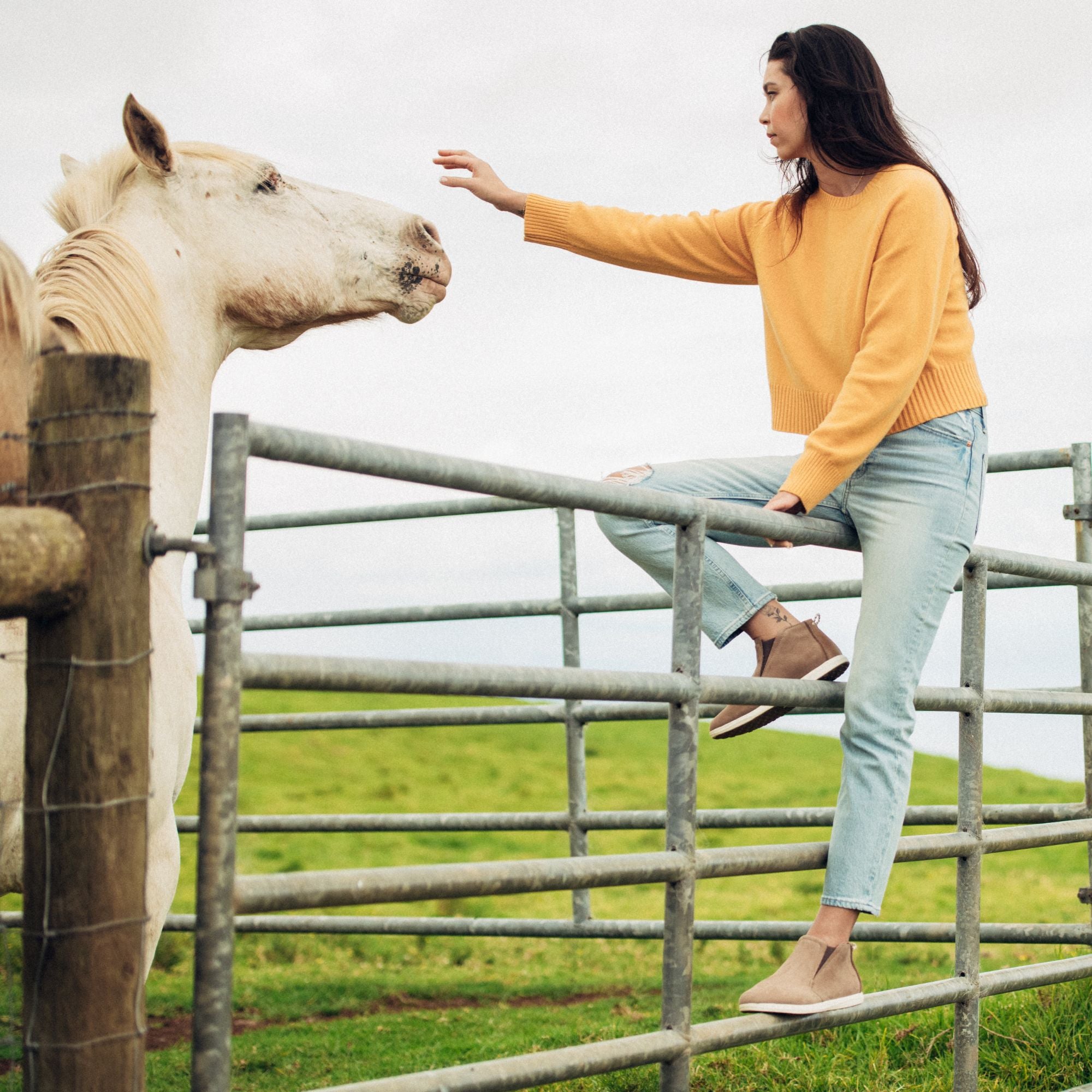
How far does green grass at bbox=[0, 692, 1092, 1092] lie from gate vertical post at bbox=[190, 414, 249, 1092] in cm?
196

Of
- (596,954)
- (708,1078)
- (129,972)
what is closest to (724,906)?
(596,954)

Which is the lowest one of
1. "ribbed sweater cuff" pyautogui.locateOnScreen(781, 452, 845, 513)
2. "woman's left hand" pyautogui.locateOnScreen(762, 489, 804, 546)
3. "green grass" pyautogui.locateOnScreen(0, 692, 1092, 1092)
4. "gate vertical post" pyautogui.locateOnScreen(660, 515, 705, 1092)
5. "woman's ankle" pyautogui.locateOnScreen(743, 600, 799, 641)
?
"green grass" pyautogui.locateOnScreen(0, 692, 1092, 1092)

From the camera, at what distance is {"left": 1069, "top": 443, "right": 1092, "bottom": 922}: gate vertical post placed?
3791mm

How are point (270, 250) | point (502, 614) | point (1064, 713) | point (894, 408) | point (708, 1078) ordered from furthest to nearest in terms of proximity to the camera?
point (502, 614), point (1064, 713), point (708, 1078), point (270, 250), point (894, 408)

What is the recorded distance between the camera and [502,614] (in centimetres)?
430

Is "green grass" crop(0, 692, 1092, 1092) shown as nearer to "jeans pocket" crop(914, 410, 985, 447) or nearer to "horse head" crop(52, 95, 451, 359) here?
"jeans pocket" crop(914, 410, 985, 447)

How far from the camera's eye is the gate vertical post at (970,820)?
2617 mm

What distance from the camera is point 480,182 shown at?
9.53 ft

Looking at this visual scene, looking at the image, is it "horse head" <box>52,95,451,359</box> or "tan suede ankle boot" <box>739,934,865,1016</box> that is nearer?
Answer: "tan suede ankle boot" <box>739,934,865,1016</box>

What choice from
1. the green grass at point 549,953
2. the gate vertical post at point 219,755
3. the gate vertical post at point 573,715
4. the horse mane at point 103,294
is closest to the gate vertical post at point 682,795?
the gate vertical post at point 219,755

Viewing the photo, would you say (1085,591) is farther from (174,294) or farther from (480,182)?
(174,294)

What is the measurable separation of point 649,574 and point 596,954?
4.24 meters

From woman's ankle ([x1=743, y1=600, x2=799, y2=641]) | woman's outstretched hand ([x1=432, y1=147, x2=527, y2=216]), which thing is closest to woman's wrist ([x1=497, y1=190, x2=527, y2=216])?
woman's outstretched hand ([x1=432, y1=147, x2=527, y2=216])

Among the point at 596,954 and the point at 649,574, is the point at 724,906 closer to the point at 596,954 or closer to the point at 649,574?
the point at 596,954
